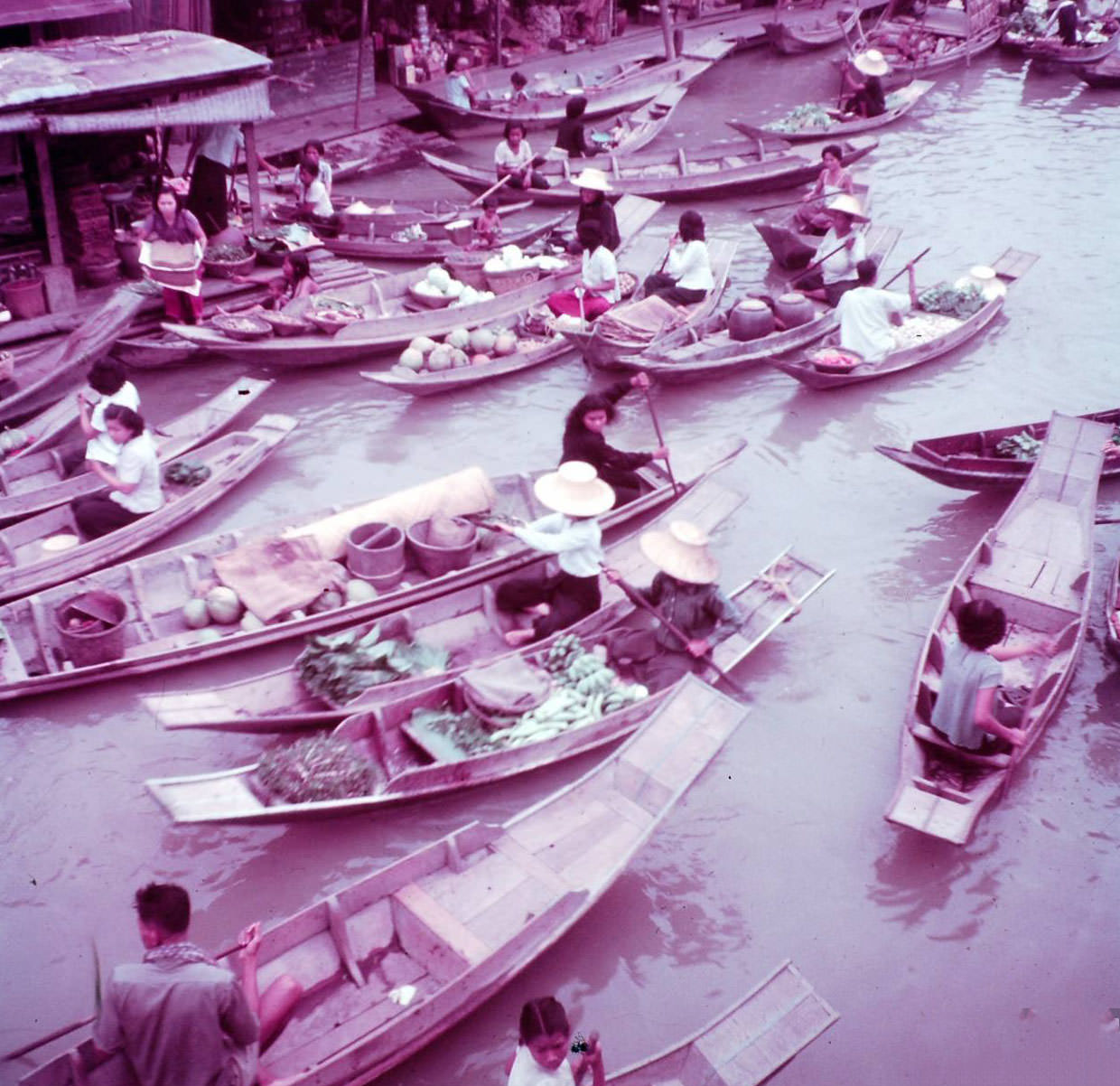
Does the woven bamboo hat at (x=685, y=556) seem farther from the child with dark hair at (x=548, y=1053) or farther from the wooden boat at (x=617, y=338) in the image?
the wooden boat at (x=617, y=338)

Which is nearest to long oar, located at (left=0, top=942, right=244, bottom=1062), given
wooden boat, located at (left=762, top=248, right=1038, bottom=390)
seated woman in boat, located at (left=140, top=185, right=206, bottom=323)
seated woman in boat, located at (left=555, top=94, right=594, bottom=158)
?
wooden boat, located at (left=762, top=248, right=1038, bottom=390)

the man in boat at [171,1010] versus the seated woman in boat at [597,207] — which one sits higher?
the seated woman in boat at [597,207]

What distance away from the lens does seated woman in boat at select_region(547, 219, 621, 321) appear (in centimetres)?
1073

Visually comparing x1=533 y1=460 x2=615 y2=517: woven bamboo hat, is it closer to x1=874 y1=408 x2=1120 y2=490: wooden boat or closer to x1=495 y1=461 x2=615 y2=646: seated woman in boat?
x1=495 y1=461 x2=615 y2=646: seated woman in boat

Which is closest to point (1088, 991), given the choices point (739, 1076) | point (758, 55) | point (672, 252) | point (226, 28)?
point (739, 1076)

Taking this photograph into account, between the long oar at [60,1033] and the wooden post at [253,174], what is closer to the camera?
the long oar at [60,1033]

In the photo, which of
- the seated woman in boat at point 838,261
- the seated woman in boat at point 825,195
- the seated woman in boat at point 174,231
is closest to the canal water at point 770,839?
the seated woman in boat at point 174,231

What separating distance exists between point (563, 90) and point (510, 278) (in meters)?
7.30

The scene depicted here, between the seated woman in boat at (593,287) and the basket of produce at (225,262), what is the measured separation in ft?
9.95

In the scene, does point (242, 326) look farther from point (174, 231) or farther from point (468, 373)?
point (468, 373)

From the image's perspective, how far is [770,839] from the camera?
6.31 metres

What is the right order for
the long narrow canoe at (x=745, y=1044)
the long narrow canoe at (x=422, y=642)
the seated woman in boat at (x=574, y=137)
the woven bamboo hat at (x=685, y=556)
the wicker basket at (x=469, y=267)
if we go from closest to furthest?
the long narrow canoe at (x=745, y=1044) < the long narrow canoe at (x=422, y=642) < the woven bamboo hat at (x=685, y=556) < the wicker basket at (x=469, y=267) < the seated woman in boat at (x=574, y=137)

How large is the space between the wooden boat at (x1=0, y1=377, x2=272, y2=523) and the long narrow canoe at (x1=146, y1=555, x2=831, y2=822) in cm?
314

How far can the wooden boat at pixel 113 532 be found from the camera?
292 inches
